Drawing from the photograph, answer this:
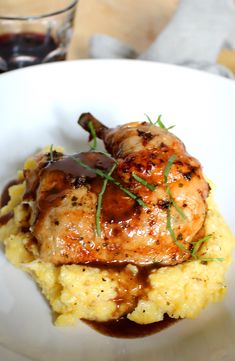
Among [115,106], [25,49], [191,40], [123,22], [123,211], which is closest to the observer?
[123,211]

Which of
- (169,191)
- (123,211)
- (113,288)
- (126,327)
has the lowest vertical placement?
(126,327)

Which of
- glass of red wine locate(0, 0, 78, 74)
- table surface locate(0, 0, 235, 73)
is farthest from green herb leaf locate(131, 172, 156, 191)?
table surface locate(0, 0, 235, 73)

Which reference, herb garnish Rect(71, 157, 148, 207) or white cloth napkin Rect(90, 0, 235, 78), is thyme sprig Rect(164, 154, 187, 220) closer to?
herb garnish Rect(71, 157, 148, 207)

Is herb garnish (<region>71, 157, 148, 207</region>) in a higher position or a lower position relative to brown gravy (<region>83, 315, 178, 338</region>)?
higher

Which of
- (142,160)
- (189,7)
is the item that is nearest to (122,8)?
(189,7)

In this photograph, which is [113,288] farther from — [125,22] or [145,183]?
[125,22]

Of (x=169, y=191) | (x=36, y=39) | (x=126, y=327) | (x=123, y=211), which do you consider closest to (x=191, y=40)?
(x=36, y=39)
